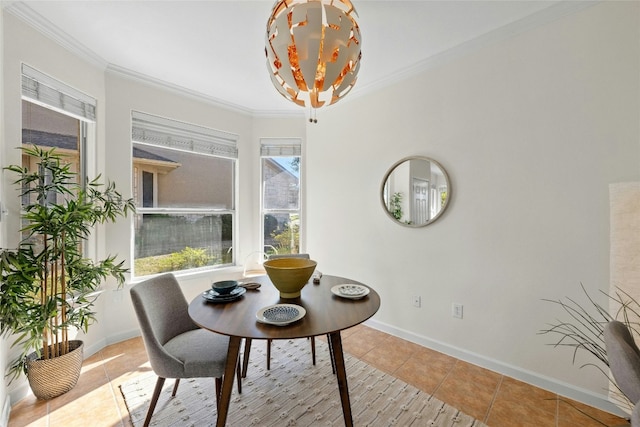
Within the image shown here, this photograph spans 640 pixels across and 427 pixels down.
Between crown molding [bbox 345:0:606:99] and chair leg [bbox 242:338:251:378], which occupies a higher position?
crown molding [bbox 345:0:606:99]

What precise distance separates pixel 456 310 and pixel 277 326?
1.76 metres

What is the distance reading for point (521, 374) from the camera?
2.00 meters

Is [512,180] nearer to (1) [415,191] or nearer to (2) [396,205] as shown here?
(1) [415,191]

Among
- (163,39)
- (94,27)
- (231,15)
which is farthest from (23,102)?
(231,15)

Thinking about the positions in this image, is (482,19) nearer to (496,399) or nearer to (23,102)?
(496,399)

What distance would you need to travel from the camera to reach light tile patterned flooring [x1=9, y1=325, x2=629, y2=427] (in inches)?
64.7

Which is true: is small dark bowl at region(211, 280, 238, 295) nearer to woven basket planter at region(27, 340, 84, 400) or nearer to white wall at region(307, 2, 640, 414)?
woven basket planter at region(27, 340, 84, 400)

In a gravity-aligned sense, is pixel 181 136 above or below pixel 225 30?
below

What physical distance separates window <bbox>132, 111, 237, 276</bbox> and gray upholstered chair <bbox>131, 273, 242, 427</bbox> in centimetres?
136

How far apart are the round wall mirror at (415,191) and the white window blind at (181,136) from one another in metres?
2.04

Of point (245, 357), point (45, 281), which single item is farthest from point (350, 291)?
point (45, 281)

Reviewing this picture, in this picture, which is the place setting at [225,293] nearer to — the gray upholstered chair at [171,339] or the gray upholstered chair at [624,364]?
the gray upholstered chair at [171,339]

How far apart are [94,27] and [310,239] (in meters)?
2.76

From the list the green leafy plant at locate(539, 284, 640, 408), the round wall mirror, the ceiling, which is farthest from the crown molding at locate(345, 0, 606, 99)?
the green leafy plant at locate(539, 284, 640, 408)
